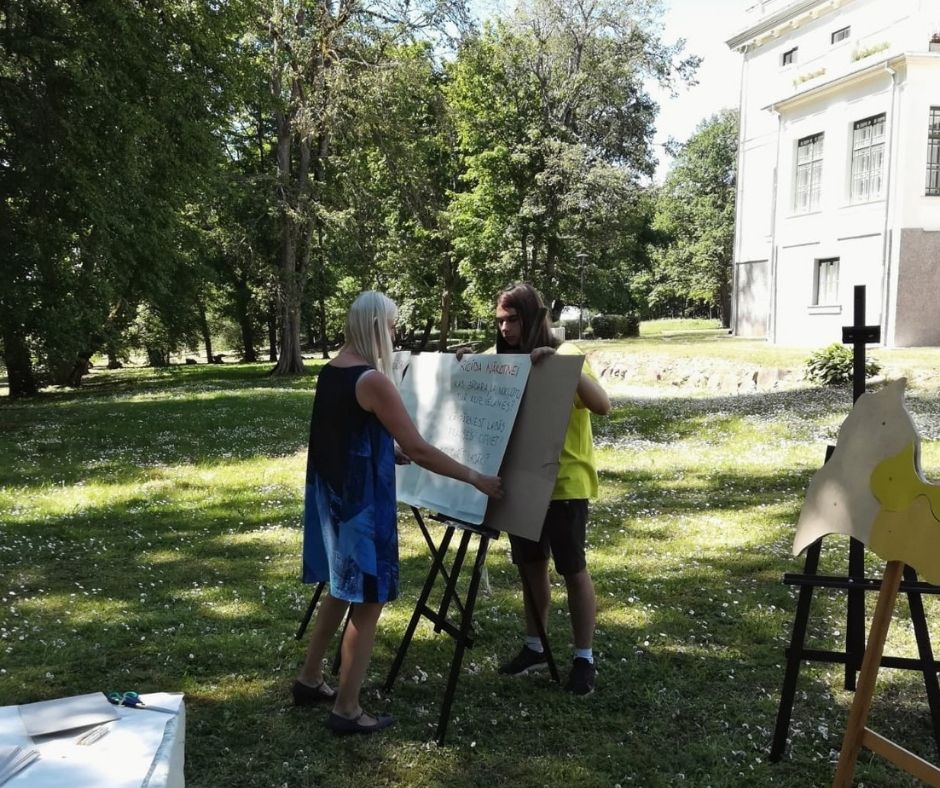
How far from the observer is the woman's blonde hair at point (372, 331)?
357 cm

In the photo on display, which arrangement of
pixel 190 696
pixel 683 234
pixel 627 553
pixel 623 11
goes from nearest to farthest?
1. pixel 190 696
2. pixel 627 553
3. pixel 623 11
4. pixel 683 234

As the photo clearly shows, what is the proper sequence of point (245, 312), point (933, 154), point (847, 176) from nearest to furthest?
point (933, 154) < point (847, 176) < point (245, 312)

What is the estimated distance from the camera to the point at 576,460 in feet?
13.3

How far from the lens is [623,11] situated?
34.6 meters

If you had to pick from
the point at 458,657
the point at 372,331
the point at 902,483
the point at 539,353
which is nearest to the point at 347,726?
the point at 458,657

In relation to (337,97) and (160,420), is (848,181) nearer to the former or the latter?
(337,97)

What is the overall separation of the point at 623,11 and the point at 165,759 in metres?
38.0

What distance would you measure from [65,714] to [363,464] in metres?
1.51

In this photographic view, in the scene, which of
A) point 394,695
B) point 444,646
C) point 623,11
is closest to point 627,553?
point 444,646

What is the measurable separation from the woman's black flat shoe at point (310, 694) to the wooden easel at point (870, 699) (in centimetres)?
252

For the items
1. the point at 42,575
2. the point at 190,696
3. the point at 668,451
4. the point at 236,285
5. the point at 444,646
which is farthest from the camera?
the point at 236,285

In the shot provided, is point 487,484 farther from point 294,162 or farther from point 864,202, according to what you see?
point 294,162

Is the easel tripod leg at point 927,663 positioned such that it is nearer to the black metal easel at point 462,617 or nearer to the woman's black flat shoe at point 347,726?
the black metal easel at point 462,617

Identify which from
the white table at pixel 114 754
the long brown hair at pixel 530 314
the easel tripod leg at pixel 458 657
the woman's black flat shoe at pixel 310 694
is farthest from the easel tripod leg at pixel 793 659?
the white table at pixel 114 754
